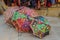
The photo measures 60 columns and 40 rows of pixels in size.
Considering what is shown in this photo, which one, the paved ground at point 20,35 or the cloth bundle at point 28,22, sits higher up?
the cloth bundle at point 28,22

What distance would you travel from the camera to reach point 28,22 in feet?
8.28

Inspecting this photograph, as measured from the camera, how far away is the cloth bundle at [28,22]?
239 cm

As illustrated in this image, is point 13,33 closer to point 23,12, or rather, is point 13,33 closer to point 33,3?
point 23,12

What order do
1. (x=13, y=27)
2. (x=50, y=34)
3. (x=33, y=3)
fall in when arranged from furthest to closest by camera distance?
(x=33, y=3), (x=13, y=27), (x=50, y=34)

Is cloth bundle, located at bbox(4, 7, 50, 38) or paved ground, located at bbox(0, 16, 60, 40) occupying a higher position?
cloth bundle, located at bbox(4, 7, 50, 38)

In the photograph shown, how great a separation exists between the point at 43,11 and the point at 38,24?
0.86 meters

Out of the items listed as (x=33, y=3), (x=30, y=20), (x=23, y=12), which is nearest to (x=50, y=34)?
(x=30, y=20)

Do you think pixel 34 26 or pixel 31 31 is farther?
pixel 31 31

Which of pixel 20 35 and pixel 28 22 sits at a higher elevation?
pixel 28 22

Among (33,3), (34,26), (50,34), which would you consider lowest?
(50,34)

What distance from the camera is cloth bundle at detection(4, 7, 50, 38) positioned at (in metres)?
2.39

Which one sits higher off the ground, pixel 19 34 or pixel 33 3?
pixel 33 3

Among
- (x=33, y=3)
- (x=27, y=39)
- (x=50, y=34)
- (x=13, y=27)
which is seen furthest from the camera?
(x=33, y=3)

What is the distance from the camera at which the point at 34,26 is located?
241cm
